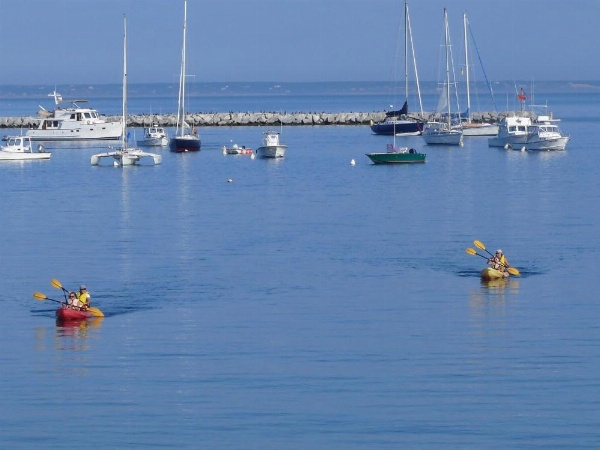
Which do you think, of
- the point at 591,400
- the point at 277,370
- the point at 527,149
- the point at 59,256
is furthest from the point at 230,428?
the point at 527,149

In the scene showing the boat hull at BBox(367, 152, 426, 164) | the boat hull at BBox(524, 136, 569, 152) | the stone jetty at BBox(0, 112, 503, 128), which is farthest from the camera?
the stone jetty at BBox(0, 112, 503, 128)

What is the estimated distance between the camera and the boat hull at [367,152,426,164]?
8250 cm

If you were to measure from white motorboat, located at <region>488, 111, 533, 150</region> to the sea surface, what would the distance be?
98.4 feet

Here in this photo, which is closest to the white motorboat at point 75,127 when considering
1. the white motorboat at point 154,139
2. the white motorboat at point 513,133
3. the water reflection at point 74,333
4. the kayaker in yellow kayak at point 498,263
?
the white motorboat at point 154,139

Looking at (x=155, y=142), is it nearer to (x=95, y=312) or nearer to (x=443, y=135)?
(x=443, y=135)

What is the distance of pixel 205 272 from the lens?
41.2 meters

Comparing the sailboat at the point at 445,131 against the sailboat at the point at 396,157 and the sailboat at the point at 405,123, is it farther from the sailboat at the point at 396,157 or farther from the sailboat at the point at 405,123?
the sailboat at the point at 396,157

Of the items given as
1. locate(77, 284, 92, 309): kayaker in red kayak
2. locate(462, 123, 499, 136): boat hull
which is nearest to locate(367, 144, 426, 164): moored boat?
locate(462, 123, 499, 136): boat hull

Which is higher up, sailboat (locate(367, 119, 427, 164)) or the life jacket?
sailboat (locate(367, 119, 427, 164))

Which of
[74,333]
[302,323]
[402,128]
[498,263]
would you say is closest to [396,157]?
[402,128]

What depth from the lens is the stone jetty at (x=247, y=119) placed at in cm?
13612

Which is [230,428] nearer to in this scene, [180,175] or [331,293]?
[331,293]

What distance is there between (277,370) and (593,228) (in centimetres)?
2550

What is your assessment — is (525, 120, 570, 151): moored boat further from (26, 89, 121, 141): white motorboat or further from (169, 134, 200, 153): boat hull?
(26, 89, 121, 141): white motorboat
